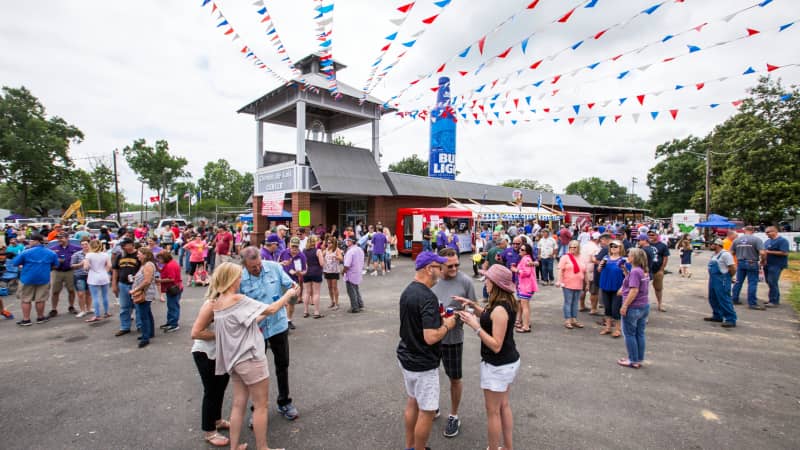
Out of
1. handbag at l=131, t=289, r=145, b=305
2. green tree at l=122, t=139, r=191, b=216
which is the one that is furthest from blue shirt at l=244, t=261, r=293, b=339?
green tree at l=122, t=139, r=191, b=216

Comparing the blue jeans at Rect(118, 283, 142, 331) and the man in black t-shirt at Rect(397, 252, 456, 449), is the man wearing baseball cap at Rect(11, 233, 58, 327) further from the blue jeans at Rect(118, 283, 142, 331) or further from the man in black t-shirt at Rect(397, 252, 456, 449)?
the man in black t-shirt at Rect(397, 252, 456, 449)

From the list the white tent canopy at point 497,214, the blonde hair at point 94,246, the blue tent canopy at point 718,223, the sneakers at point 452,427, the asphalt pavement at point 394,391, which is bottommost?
the asphalt pavement at point 394,391

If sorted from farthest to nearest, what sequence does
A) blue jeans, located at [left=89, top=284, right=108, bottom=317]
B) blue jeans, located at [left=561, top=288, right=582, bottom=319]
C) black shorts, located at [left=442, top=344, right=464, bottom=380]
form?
blue jeans, located at [left=89, top=284, right=108, bottom=317], blue jeans, located at [left=561, top=288, right=582, bottom=319], black shorts, located at [left=442, top=344, right=464, bottom=380]

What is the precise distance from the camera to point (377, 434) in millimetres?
3291

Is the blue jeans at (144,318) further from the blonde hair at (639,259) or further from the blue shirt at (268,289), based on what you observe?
the blonde hair at (639,259)

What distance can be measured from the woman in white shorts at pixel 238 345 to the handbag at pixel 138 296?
3.90 metres

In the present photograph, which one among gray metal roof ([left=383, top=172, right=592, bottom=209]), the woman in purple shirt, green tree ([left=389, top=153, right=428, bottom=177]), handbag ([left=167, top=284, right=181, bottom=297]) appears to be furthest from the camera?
green tree ([left=389, top=153, right=428, bottom=177])

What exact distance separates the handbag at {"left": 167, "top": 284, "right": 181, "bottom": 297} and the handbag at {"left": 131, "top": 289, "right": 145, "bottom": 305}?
61cm

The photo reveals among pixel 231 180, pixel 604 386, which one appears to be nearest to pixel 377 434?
pixel 604 386

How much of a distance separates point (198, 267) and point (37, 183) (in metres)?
36.0

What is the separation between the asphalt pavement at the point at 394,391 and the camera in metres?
3.26

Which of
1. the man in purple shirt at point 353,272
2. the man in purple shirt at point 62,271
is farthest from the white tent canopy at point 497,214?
the man in purple shirt at point 62,271

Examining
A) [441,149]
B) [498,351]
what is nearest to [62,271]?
[498,351]

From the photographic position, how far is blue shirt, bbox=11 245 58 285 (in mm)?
6797
